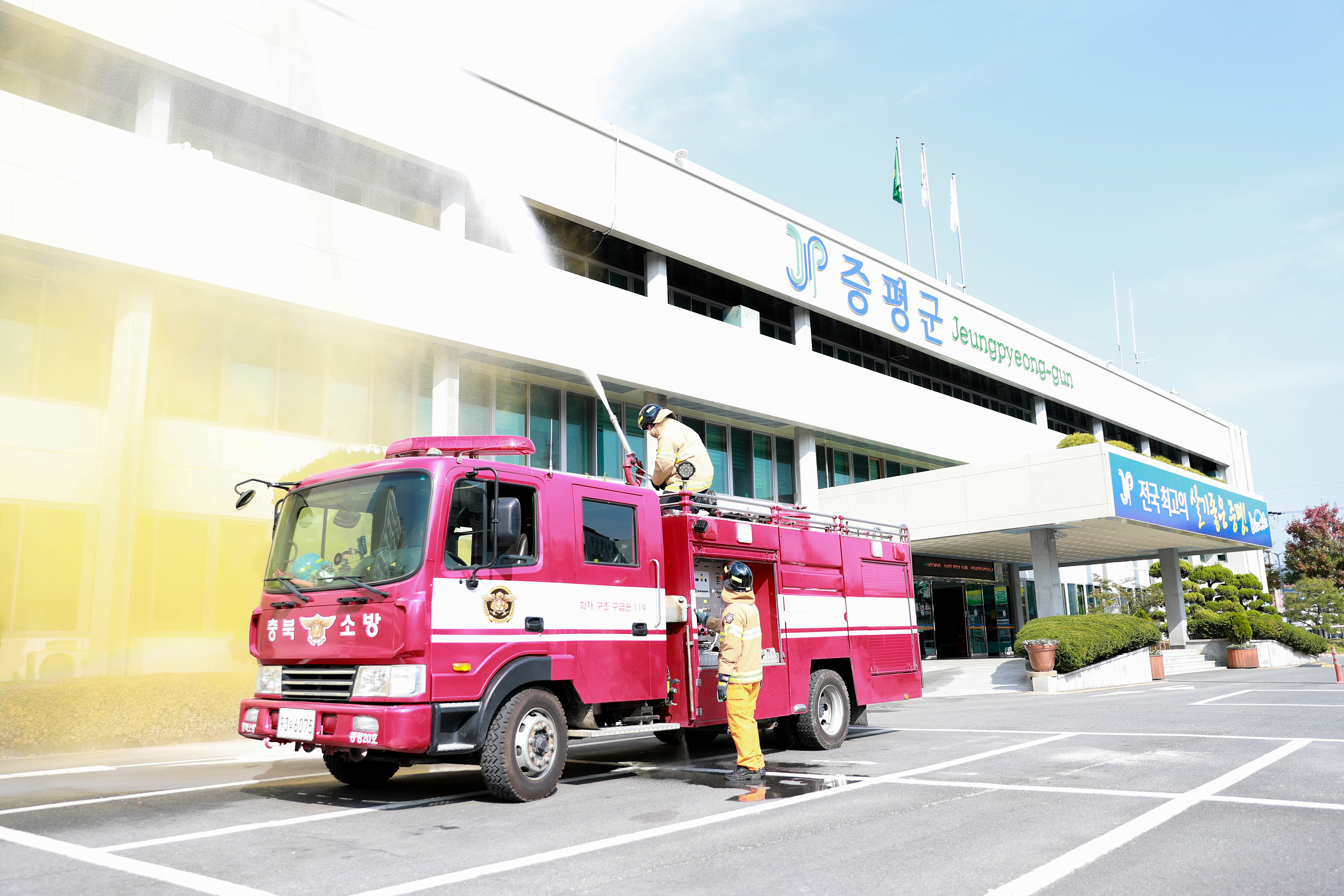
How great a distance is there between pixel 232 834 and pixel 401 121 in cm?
1448

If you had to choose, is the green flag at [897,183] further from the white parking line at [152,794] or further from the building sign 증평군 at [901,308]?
the white parking line at [152,794]

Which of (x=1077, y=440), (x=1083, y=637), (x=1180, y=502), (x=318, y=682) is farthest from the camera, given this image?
(x=1077, y=440)

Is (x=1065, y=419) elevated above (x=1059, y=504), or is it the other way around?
(x=1065, y=419)

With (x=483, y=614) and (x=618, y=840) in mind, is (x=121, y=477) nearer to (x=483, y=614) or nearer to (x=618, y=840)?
(x=483, y=614)

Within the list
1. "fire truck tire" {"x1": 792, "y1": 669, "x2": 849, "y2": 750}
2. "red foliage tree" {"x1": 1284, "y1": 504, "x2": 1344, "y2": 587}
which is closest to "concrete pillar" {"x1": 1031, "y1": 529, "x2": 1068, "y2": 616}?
"fire truck tire" {"x1": 792, "y1": 669, "x2": 849, "y2": 750}

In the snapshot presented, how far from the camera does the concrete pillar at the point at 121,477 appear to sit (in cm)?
1345

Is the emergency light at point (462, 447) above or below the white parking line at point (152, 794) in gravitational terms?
above

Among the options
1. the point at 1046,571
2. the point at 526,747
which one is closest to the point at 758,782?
the point at 526,747

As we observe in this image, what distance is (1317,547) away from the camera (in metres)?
57.1

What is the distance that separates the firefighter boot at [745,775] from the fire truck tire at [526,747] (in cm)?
162

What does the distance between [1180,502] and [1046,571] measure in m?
4.46

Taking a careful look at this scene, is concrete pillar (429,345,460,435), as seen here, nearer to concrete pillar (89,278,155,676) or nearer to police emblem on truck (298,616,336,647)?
concrete pillar (89,278,155,676)

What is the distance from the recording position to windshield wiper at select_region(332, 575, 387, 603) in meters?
6.91

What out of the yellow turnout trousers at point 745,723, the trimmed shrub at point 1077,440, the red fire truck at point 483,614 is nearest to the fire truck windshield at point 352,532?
the red fire truck at point 483,614
